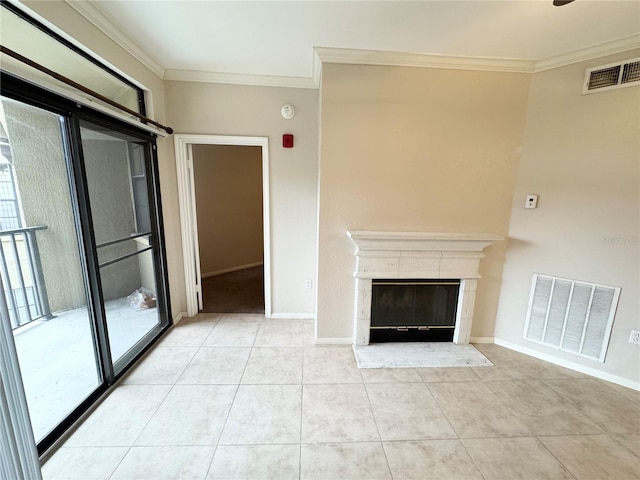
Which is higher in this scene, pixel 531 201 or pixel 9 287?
pixel 531 201

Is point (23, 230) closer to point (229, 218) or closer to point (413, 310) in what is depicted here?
point (413, 310)

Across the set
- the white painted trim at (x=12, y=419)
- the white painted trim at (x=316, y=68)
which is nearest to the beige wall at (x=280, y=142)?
the white painted trim at (x=316, y=68)

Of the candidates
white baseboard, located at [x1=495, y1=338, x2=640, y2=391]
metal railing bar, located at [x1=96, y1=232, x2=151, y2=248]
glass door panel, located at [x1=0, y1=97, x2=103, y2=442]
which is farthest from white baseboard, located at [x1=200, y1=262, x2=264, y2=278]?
white baseboard, located at [x1=495, y1=338, x2=640, y2=391]

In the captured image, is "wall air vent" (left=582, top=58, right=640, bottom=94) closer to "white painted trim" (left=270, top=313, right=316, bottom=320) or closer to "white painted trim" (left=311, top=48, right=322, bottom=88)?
"white painted trim" (left=311, top=48, right=322, bottom=88)

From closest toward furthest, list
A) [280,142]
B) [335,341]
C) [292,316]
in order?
Answer: [335,341], [280,142], [292,316]

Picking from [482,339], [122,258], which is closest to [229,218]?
[122,258]

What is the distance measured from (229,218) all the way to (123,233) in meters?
2.73

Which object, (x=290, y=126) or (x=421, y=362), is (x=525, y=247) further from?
(x=290, y=126)

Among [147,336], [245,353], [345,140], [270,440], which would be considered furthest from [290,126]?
[270,440]

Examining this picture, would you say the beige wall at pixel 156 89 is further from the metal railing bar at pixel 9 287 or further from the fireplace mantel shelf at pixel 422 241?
the fireplace mantel shelf at pixel 422 241

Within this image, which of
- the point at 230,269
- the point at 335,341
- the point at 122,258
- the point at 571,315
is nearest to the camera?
the point at 122,258

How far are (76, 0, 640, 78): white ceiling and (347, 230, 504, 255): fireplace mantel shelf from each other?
4.82 feet

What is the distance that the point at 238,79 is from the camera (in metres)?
2.62

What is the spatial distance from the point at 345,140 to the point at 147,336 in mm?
2557
